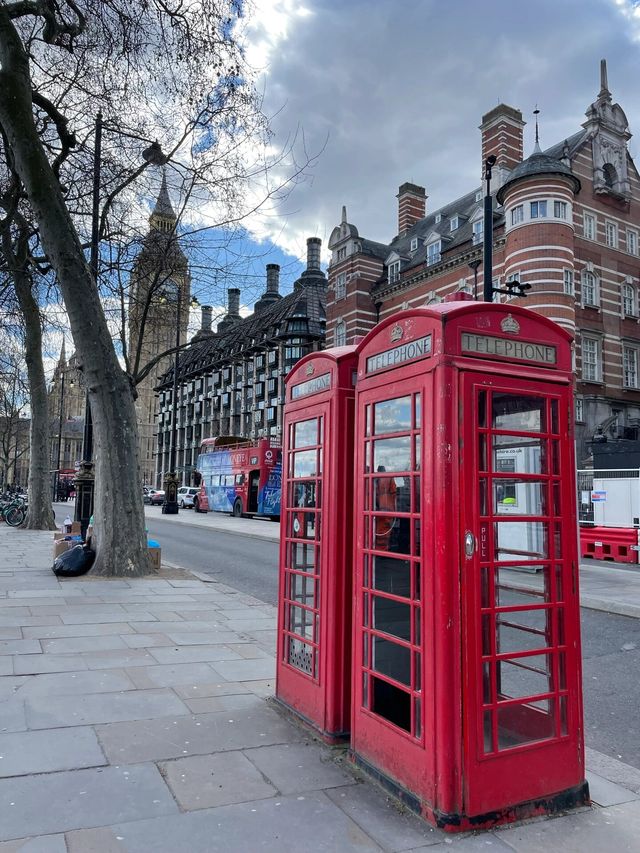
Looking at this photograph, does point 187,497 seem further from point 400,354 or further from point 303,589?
point 400,354

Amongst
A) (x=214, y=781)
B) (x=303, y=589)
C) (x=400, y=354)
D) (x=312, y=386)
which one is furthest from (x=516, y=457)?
(x=214, y=781)

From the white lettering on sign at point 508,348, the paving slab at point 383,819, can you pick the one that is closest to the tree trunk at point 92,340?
the paving slab at point 383,819

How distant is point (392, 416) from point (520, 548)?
100 centimetres

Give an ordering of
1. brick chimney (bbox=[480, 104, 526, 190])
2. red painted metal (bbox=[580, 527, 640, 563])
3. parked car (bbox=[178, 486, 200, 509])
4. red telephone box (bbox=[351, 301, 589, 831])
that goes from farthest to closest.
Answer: parked car (bbox=[178, 486, 200, 509]), brick chimney (bbox=[480, 104, 526, 190]), red painted metal (bbox=[580, 527, 640, 563]), red telephone box (bbox=[351, 301, 589, 831])

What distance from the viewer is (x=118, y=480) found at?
A: 11141mm

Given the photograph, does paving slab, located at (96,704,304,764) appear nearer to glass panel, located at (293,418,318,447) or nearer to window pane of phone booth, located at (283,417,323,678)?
window pane of phone booth, located at (283,417,323,678)

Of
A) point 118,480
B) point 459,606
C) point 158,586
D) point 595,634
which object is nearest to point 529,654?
point 459,606

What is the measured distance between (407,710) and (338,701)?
74cm

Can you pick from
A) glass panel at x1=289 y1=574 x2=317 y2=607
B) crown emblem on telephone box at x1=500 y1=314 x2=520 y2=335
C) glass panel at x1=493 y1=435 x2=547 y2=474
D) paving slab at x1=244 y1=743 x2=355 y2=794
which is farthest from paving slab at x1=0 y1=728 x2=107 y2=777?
crown emblem on telephone box at x1=500 y1=314 x2=520 y2=335

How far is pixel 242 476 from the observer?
35.2m

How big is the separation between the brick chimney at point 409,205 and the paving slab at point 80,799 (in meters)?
50.0

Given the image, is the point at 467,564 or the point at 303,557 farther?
the point at 303,557

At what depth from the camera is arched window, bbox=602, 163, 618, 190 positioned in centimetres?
3581

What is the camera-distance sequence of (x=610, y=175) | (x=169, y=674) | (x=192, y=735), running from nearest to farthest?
(x=192, y=735)
(x=169, y=674)
(x=610, y=175)
